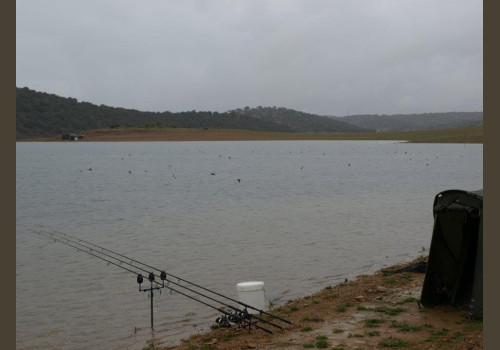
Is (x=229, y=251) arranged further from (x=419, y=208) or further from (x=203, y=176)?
(x=203, y=176)

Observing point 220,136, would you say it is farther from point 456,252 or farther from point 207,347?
point 207,347

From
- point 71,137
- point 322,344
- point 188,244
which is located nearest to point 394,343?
point 322,344

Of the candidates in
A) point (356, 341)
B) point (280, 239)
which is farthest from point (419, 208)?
point (356, 341)

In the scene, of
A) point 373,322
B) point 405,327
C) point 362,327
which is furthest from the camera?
point 373,322

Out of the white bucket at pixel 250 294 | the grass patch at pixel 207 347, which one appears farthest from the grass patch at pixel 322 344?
the white bucket at pixel 250 294

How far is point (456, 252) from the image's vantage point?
8.72 m

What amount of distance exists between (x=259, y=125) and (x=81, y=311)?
166 meters

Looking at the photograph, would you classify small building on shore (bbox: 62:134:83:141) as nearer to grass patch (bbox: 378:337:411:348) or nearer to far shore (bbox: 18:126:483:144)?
far shore (bbox: 18:126:483:144)

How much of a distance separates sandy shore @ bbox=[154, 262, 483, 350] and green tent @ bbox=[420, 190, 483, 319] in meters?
0.20

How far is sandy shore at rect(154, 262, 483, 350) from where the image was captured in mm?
7590

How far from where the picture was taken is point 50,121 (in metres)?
142

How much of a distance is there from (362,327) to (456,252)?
1.71 meters

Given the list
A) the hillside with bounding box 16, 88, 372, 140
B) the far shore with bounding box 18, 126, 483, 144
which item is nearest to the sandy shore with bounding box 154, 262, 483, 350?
the far shore with bounding box 18, 126, 483, 144

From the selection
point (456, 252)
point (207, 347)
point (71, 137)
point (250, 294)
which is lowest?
point (207, 347)
